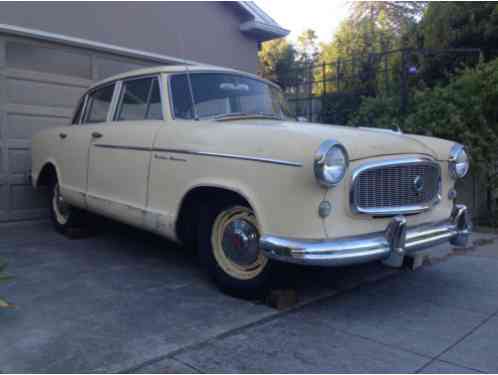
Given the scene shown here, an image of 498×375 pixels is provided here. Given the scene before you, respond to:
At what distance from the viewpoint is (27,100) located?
633 cm

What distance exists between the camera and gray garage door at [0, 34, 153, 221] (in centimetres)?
614

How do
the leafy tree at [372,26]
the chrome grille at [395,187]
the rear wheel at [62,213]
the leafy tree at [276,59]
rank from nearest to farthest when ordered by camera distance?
the chrome grille at [395,187], the rear wheel at [62,213], the leafy tree at [372,26], the leafy tree at [276,59]

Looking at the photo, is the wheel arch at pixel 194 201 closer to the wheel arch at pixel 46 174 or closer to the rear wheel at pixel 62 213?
the rear wheel at pixel 62 213

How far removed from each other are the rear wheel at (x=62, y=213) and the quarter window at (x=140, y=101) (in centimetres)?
140

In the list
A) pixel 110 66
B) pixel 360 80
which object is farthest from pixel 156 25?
pixel 360 80

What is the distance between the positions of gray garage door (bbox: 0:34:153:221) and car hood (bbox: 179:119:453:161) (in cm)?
366

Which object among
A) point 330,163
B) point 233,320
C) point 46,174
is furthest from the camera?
point 46,174

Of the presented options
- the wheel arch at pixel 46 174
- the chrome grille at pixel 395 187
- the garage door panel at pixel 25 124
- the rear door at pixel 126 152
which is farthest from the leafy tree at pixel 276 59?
the chrome grille at pixel 395 187

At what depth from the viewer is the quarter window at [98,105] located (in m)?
4.97

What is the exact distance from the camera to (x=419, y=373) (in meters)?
2.44

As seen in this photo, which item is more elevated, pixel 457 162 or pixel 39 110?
pixel 39 110

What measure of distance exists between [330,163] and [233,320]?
1.15m

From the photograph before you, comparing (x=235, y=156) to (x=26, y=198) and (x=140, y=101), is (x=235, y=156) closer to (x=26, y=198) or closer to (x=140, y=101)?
(x=140, y=101)

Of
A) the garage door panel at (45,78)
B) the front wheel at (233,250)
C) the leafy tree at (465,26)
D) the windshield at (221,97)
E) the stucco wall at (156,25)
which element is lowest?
the front wheel at (233,250)
